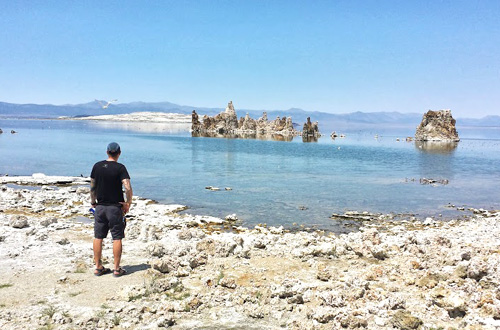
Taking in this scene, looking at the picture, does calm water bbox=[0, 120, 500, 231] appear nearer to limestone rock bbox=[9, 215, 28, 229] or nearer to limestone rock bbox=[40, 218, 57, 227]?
limestone rock bbox=[40, 218, 57, 227]

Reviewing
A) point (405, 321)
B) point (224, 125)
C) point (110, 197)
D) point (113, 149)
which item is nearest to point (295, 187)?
point (110, 197)

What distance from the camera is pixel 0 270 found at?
8.89 meters

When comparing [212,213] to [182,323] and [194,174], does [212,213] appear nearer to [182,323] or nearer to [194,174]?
Result: [182,323]

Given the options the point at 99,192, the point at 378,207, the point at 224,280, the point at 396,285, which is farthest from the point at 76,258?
the point at 378,207

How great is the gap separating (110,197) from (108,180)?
398mm

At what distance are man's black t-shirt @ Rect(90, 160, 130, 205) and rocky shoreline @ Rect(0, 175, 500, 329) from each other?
6.16ft

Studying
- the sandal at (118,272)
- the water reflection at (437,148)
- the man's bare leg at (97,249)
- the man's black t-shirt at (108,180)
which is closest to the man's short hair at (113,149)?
the man's black t-shirt at (108,180)

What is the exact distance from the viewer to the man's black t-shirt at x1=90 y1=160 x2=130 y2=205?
8391 millimetres

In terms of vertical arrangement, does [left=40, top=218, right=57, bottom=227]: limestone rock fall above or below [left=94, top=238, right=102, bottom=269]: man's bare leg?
below

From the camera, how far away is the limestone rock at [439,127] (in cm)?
10512

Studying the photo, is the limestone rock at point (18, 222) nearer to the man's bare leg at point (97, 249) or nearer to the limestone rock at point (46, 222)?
the limestone rock at point (46, 222)

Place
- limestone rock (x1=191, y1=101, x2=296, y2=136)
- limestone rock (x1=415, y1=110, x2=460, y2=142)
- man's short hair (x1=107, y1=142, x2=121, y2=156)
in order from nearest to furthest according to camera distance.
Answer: man's short hair (x1=107, y1=142, x2=121, y2=156)
limestone rock (x1=415, y1=110, x2=460, y2=142)
limestone rock (x1=191, y1=101, x2=296, y2=136)

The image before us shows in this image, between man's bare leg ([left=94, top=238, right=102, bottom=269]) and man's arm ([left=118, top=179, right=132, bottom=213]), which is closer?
man's arm ([left=118, top=179, right=132, bottom=213])

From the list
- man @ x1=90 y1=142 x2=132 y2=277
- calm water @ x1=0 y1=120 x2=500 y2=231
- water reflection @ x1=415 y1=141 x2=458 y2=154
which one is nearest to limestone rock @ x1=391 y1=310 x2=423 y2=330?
man @ x1=90 y1=142 x2=132 y2=277
